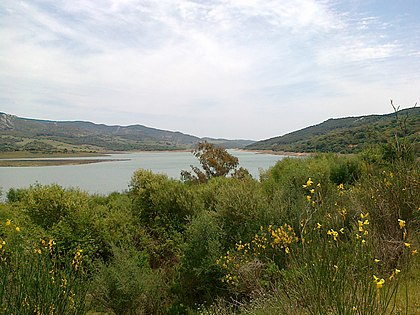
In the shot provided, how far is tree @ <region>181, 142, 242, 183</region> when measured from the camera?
93.8ft

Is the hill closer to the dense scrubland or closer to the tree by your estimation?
the dense scrubland

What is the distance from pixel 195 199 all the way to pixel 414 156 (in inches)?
383

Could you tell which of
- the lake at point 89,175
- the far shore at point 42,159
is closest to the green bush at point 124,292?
the lake at point 89,175

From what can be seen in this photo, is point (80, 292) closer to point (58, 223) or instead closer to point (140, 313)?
point (140, 313)

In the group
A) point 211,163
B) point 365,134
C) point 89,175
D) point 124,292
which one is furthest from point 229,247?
point 89,175

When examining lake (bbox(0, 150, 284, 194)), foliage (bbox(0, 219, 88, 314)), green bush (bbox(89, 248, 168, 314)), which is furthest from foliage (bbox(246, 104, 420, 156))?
green bush (bbox(89, 248, 168, 314))

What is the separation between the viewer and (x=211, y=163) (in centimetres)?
2872

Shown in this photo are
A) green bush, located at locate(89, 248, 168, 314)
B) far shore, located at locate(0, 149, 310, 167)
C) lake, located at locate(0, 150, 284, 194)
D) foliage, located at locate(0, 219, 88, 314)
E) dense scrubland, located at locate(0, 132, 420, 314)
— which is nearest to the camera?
dense scrubland, located at locate(0, 132, 420, 314)

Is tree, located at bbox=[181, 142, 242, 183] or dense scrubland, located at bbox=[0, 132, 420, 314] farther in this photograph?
tree, located at bbox=[181, 142, 242, 183]

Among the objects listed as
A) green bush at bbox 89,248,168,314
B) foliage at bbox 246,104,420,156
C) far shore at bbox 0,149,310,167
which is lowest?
green bush at bbox 89,248,168,314

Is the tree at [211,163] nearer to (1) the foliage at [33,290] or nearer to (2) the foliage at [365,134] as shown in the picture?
(2) the foliage at [365,134]

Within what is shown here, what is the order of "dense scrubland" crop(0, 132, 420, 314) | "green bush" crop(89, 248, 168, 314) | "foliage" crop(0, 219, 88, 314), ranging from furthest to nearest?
"green bush" crop(89, 248, 168, 314), "foliage" crop(0, 219, 88, 314), "dense scrubland" crop(0, 132, 420, 314)

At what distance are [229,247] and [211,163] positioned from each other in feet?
62.1

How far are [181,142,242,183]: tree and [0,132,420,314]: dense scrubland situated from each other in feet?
26.0
